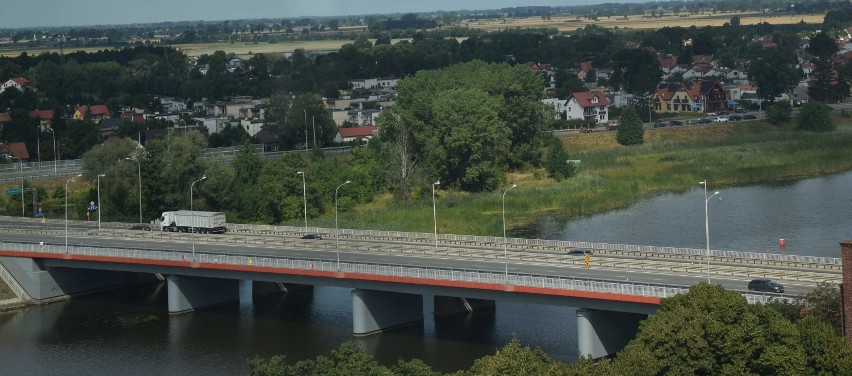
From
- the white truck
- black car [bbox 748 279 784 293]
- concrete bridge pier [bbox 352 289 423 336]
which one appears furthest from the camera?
the white truck

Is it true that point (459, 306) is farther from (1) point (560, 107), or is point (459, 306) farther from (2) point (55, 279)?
(1) point (560, 107)

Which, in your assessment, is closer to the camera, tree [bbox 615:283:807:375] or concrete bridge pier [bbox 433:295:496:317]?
tree [bbox 615:283:807:375]

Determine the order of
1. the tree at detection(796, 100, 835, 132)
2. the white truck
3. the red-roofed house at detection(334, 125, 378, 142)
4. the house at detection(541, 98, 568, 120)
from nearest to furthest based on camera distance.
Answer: the white truck, the red-roofed house at detection(334, 125, 378, 142), the tree at detection(796, 100, 835, 132), the house at detection(541, 98, 568, 120)

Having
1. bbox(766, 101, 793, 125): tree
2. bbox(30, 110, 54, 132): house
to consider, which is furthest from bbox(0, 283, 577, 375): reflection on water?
bbox(766, 101, 793, 125): tree

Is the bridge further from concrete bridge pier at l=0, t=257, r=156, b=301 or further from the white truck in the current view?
the white truck

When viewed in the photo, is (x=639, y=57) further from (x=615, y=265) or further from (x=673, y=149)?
(x=615, y=265)

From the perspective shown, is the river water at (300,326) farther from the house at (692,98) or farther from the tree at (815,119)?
the house at (692,98)

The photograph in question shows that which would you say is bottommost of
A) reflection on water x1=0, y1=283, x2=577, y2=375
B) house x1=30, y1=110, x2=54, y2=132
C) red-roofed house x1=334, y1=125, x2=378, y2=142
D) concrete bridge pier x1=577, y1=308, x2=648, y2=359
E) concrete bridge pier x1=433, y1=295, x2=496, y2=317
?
reflection on water x1=0, y1=283, x2=577, y2=375

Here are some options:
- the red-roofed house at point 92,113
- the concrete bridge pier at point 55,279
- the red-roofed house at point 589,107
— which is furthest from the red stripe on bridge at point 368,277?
the red-roofed house at point 589,107
